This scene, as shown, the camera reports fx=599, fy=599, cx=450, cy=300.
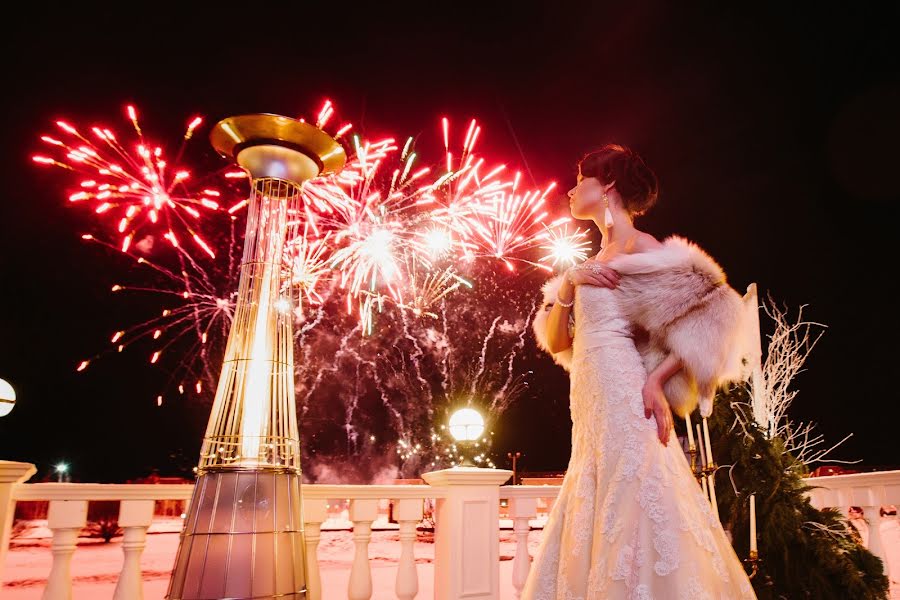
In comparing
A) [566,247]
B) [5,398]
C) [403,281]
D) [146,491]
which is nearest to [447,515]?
[146,491]

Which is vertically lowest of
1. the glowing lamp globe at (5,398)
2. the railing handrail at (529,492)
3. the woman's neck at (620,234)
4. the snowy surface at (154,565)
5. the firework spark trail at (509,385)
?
the snowy surface at (154,565)

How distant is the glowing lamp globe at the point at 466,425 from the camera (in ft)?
11.6

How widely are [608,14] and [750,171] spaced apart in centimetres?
328

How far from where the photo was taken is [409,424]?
25812 millimetres

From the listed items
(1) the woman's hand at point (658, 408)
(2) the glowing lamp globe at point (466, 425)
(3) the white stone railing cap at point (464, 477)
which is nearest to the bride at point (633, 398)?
(1) the woman's hand at point (658, 408)

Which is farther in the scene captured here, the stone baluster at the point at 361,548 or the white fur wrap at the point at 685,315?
the stone baluster at the point at 361,548

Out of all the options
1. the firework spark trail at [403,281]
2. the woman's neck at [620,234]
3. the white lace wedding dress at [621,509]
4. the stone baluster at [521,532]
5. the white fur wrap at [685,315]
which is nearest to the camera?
the white lace wedding dress at [621,509]

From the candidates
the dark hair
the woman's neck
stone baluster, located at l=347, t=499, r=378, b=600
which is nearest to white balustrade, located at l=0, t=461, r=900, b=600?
stone baluster, located at l=347, t=499, r=378, b=600

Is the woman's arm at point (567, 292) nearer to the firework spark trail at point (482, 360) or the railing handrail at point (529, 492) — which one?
the railing handrail at point (529, 492)

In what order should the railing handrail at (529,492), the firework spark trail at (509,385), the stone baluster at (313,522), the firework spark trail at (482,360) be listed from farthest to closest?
the firework spark trail at (509,385) → the firework spark trail at (482,360) → the railing handrail at (529,492) → the stone baluster at (313,522)

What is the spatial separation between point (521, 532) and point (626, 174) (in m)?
1.95

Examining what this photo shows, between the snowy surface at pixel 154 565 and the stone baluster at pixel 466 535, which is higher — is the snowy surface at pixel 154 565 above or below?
below

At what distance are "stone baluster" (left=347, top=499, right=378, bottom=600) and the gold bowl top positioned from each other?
1671 mm

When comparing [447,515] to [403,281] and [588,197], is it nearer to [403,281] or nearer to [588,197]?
[588,197]
